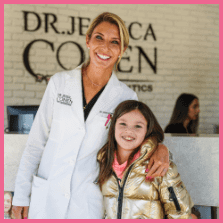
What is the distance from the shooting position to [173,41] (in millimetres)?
3668

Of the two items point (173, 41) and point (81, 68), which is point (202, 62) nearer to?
point (173, 41)

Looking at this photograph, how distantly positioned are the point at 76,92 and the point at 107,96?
0.18 meters

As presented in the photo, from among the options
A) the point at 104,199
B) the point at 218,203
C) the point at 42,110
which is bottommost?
the point at 218,203

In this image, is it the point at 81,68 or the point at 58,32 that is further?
the point at 58,32

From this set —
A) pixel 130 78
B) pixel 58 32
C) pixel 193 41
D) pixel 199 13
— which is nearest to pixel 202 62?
pixel 193 41

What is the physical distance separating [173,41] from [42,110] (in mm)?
2833

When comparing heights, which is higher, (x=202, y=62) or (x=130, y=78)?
(x=202, y=62)

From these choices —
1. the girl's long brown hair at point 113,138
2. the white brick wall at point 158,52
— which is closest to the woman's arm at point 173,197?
the girl's long brown hair at point 113,138

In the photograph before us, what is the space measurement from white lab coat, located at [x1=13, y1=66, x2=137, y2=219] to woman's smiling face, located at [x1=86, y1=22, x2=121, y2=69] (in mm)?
144

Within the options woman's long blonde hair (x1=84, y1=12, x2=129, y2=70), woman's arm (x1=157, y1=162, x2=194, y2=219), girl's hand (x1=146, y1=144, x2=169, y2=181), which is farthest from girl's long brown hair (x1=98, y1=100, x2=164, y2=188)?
woman's long blonde hair (x1=84, y1=12, x2=129, y2=70)

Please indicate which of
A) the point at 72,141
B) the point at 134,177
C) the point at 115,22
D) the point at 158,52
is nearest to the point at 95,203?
the point at 134,177

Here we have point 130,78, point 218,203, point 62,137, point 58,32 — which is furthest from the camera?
point 130,78

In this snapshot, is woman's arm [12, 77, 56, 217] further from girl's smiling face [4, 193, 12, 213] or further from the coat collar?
girl's smiling face [4, 193, 12, 213]

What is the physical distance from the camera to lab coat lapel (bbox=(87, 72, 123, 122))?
1.36 m
